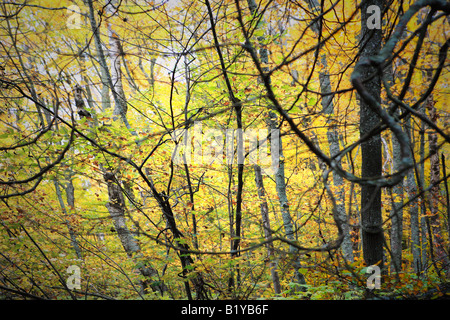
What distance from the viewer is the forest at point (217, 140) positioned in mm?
1888

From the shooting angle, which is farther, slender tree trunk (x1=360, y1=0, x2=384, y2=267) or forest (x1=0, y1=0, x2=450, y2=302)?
slender tree trunk (x1=360, y1=0, x2=384, y2=267)

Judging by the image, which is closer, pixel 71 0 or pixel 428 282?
pixel 428 282

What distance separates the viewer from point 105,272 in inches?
191

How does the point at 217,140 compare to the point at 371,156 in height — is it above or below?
above

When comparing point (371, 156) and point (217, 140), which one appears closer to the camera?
point (371, 156)

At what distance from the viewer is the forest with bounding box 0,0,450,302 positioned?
1.89 m

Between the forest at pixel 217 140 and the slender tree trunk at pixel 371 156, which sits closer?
the forest at pixel 217 140

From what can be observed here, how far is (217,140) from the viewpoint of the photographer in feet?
21.2
